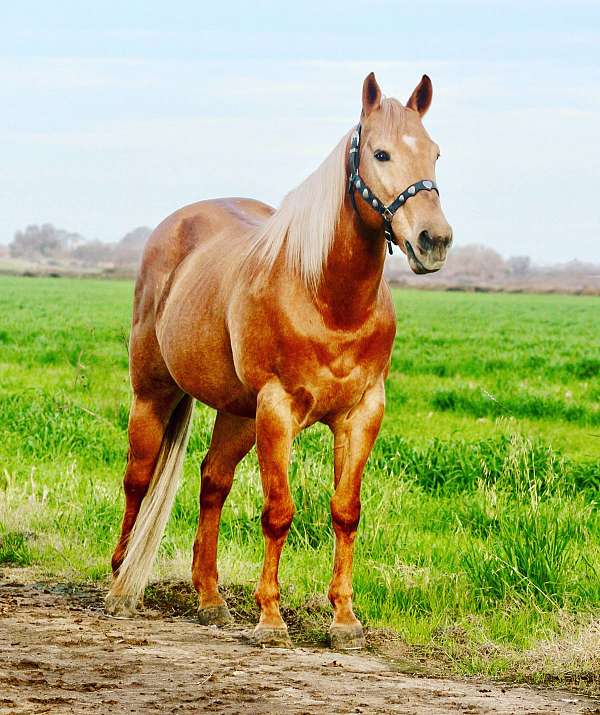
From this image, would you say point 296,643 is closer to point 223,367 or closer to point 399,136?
point 223,367

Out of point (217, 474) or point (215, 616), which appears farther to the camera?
point (217, 474)

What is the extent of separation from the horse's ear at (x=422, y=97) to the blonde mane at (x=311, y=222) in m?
0.34

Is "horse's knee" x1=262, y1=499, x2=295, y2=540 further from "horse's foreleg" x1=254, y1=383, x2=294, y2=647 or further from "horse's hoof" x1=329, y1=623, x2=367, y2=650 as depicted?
"horse's hoof" x1=329, y1=623, x2=367, y2=650

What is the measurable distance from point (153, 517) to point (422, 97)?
106 inches

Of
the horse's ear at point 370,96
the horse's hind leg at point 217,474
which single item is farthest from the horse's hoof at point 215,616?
the horse's ear at point 370,96

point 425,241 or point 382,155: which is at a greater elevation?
point 382,155

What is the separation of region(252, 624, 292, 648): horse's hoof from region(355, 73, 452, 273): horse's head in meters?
1.75

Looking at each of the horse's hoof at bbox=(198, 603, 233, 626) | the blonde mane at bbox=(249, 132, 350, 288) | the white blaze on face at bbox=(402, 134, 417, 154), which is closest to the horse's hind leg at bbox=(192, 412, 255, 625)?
the horse's hoof at bbox=(198, 603, 233, 626)

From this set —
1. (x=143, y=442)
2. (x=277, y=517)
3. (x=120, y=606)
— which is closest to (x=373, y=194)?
(x=277, y=517)

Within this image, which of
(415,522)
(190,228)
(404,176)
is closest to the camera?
(404,176)

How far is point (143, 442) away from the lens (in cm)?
639

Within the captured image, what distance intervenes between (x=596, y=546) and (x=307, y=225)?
8.68 feet

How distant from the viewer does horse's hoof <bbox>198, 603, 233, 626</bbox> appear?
18.7ft

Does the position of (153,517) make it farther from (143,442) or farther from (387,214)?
(387,214)
